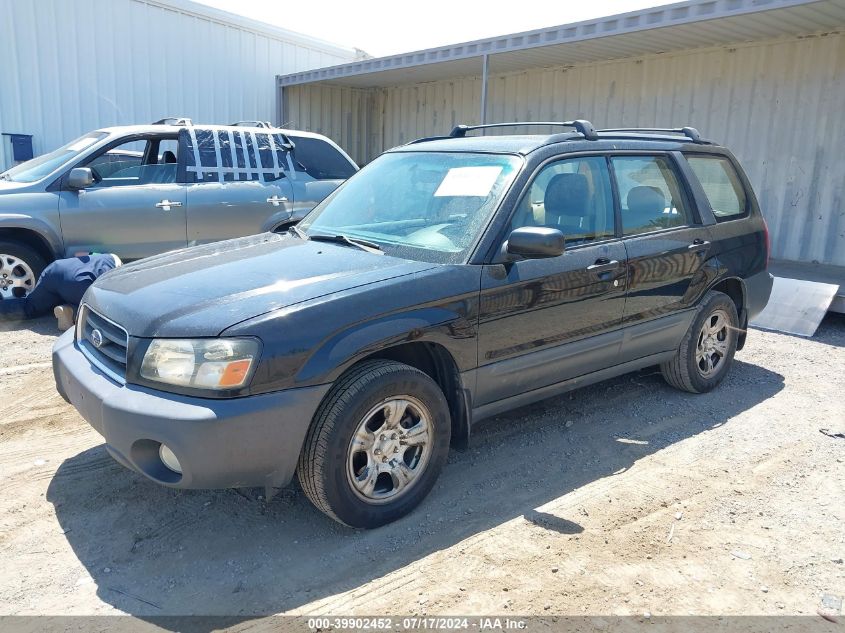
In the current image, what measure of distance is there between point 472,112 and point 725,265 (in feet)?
33.2

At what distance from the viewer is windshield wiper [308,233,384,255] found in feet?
12.3

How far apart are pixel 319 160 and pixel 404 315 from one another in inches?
231

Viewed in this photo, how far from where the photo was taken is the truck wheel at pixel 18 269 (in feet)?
22.1

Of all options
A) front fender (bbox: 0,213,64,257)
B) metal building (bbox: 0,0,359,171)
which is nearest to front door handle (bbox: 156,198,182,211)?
front fender (bbox: 0,213,64,257)

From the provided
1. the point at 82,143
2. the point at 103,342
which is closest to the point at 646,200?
the point at 103,342

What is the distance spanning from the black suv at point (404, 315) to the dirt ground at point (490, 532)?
0.32 metres

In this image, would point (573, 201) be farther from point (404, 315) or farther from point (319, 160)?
point (319, 160)

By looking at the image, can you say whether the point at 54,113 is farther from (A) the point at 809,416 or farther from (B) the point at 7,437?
(A) the point at 809,416

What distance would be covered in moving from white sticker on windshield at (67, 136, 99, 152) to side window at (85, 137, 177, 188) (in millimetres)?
181

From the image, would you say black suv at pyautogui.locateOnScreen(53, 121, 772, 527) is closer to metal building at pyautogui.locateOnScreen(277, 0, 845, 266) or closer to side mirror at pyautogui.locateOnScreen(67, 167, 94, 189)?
side mirror at pyautogui.locateOnScreen(67, 167, 94, 189)

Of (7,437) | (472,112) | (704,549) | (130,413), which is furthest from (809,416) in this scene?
(472,112)

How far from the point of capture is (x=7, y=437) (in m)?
4.21

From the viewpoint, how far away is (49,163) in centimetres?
723

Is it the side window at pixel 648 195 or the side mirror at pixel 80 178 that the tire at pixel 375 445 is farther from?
the side mirror at pixel 80 178
